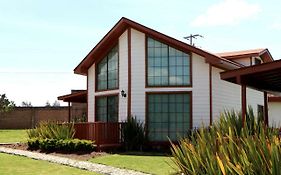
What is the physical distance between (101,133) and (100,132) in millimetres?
78

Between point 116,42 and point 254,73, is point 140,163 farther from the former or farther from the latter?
point 116,42

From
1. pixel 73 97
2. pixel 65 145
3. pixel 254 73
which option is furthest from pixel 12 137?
pixel 254 73

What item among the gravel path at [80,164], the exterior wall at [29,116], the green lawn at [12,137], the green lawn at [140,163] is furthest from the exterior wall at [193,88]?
the exterior wall at [29,116]

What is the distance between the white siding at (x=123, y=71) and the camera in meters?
19.5

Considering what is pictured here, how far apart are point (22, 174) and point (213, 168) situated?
6164 millimetres

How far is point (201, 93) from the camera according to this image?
1841 cm

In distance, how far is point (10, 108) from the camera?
3984 cm

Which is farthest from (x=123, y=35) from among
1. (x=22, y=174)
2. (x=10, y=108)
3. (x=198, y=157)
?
(x=10, y=108)

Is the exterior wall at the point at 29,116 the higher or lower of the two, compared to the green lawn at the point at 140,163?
higher

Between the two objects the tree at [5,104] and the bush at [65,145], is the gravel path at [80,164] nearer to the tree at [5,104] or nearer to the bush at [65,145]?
the bush at [65,145]

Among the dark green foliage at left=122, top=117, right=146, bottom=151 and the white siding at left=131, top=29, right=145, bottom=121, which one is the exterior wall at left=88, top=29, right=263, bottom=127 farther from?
the dark green foliage at left=122, top=117, right=146, bottom=151

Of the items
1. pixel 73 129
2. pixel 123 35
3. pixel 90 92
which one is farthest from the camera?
pixel 90 92

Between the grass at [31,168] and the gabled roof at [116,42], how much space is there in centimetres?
750

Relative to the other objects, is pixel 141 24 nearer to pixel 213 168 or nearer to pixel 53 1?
pixel 53 1
